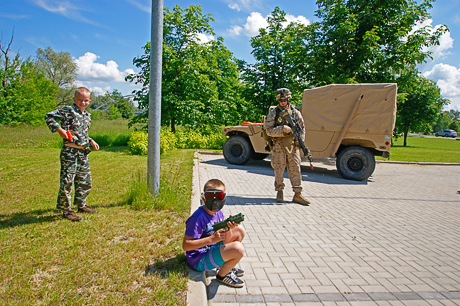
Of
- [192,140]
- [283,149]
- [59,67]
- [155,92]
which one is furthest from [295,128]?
[59,67]

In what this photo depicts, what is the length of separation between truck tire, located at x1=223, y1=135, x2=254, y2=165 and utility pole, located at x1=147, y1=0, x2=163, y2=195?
555 centimetres

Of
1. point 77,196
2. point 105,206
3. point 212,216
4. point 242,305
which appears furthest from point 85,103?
point 242,305

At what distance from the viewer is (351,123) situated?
8320 mm

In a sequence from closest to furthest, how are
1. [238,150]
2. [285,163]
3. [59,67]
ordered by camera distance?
[285,163]
[238,150]
[59,67]

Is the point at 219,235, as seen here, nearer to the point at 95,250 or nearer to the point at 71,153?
the point at 95,250

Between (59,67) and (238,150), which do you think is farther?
(59,67)

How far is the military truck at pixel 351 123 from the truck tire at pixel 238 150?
1.70 metres

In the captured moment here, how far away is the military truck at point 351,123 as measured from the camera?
8.06m

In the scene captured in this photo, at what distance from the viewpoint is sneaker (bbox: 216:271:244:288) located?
2760 millimetres

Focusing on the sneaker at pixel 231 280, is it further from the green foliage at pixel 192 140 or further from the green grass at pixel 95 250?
the green foliage at pixel 192 140

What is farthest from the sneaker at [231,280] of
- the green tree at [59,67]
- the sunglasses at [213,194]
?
the green tree at [59,67]

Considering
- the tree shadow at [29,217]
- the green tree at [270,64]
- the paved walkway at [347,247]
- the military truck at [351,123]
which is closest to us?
the paved walkway at [347,247]

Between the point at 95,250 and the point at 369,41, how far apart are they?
11921 millimetres

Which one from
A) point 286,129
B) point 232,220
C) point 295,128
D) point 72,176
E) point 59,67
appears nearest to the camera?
point 232,220
